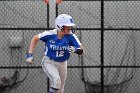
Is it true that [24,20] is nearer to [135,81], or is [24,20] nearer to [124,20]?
[124,20]

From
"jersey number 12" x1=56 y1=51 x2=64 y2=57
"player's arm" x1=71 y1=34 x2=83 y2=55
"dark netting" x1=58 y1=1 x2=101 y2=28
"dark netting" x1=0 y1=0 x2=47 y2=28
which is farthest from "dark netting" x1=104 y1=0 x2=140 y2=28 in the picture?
"jersey number 12" x1=56 y1=51 x2=64 y2=57

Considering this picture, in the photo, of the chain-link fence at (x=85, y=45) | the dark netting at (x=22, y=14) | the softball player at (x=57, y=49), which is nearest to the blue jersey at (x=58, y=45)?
the softball player at (x=57, y=49)

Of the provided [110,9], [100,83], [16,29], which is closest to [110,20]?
[110,9]

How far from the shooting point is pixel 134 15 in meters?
8.68

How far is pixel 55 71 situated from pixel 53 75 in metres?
0.11

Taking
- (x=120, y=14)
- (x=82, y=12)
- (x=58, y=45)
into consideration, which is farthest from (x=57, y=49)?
Answer: (x=120, y=14)

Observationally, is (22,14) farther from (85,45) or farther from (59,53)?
(59,53)

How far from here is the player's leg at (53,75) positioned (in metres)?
7.01

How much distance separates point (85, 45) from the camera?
8750 mm

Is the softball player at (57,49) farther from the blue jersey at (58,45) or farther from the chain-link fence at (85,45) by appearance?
the chain-link fence at (85,45)

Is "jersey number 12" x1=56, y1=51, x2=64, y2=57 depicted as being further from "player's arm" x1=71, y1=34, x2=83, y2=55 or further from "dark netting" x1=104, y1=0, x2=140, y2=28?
"dark netting" x1=104, y1=0, x2=140, y2=28

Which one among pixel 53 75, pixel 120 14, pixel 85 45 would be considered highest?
pixel 120 14

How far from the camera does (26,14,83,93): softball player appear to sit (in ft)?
23.1

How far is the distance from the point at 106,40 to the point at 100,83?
2.88 ft
